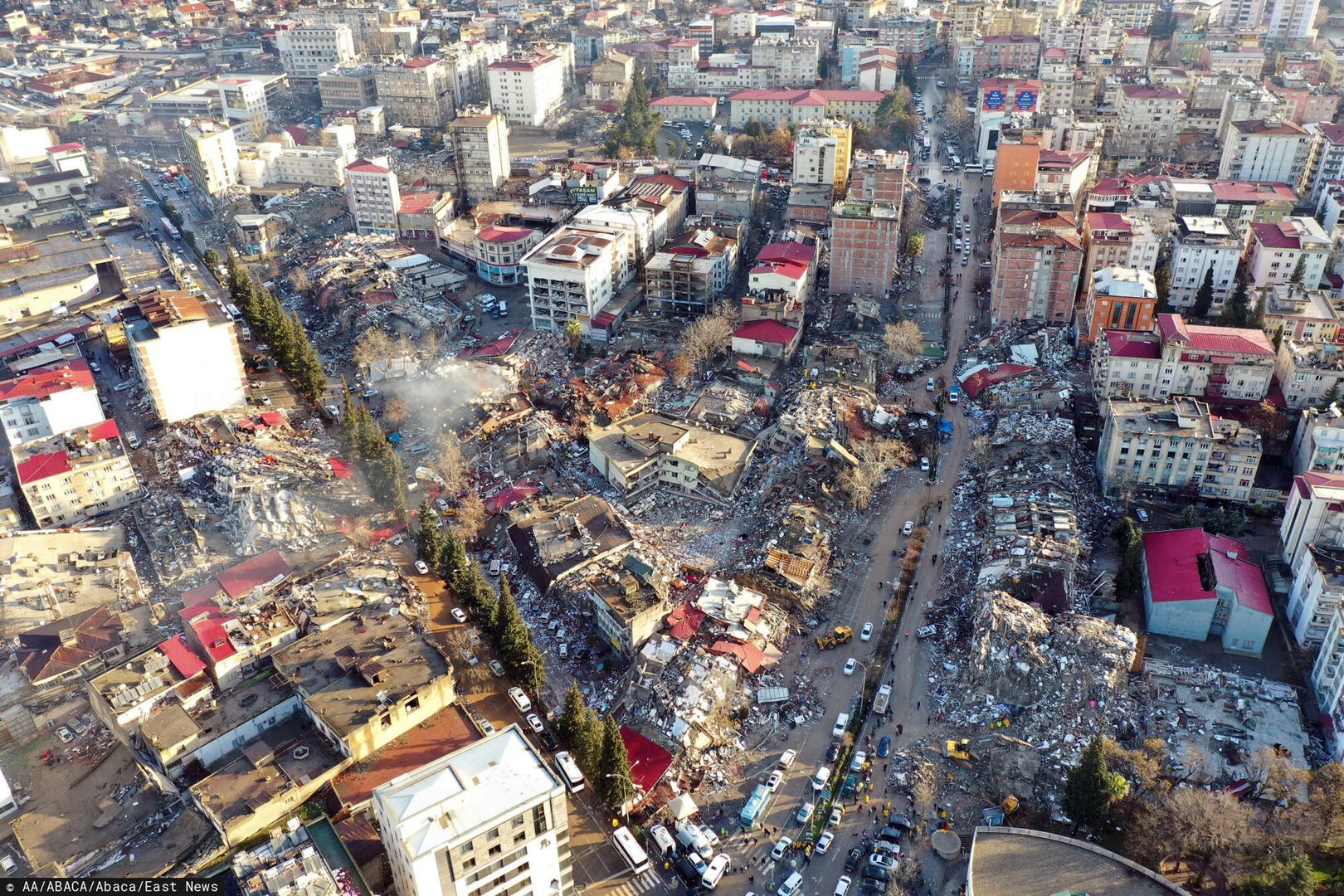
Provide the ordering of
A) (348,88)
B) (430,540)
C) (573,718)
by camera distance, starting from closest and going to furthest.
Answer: (573,718)
(430,540)
(348,88)

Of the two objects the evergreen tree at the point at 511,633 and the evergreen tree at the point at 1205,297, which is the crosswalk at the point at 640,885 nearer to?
the evergreen tree at the point at 511,633

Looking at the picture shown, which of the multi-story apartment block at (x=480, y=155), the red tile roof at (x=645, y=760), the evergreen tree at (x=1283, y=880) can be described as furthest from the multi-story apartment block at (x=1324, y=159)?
the red tile roof at (x=645, y=760)

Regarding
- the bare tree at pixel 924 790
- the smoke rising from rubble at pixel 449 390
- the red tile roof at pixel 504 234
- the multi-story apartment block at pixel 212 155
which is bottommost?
the bare tree at pixel 924 790

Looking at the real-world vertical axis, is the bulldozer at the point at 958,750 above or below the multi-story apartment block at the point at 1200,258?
below

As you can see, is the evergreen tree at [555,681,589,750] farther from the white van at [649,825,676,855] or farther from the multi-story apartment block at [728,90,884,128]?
the multi-story apartment block at [728,90,884,128]

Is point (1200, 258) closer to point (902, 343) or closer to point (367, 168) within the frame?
point (902, 343)

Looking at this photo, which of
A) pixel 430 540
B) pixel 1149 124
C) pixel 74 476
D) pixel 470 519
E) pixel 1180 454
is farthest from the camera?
pixel 1149 124

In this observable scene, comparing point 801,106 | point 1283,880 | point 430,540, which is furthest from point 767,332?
point 801,106
